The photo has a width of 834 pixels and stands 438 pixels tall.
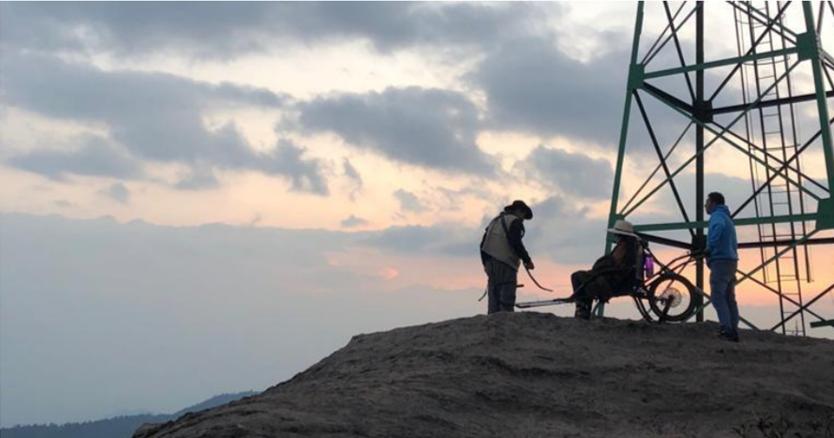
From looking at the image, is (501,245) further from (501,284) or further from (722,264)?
(722,264)

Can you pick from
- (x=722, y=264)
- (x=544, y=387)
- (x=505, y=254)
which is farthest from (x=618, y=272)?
(x=544, y=387)

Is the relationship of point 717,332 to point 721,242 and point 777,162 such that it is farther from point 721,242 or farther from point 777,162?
point 777,162

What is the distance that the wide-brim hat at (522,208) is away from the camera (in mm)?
14539

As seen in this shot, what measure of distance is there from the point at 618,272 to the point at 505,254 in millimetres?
1726

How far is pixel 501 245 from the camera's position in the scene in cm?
1434

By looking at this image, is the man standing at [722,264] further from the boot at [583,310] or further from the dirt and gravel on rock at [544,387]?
the boot at [583,310]

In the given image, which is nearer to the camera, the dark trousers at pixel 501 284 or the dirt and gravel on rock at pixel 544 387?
the dirt and gravel on rock at pixel 544 387

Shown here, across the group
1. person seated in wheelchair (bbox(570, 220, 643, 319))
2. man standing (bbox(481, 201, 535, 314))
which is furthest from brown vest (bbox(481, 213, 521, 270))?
person seated in wheelchair (bbox(570, 220, 643, 319))

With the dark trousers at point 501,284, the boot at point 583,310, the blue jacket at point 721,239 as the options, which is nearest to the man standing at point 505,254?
the dark trousers at point 501,284

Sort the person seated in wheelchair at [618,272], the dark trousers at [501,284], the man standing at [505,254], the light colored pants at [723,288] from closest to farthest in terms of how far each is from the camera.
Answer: the light colored pants at [723,288]
the person seated in wheelchair at [618,272]
the man standing at [505,254]
the dark trousers at [501,284]

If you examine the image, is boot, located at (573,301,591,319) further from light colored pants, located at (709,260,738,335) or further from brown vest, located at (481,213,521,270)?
light colored pants, located at (709,260,738,335)

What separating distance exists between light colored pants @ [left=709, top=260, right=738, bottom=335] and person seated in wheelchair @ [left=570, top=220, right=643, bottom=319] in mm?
1044

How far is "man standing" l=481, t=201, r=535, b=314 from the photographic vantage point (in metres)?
14.2

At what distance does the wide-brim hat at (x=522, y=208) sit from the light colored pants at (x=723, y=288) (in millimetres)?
2851
